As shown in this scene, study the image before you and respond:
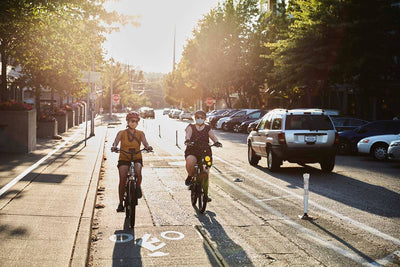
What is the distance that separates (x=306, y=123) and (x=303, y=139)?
20.7 inches

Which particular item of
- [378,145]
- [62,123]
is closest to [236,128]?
[62,123]

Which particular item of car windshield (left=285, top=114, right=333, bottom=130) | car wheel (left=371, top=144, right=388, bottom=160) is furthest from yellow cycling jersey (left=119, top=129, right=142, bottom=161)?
car wheel (left=371, top=144, right=388, bottom=160)

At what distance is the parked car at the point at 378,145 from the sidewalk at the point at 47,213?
9.98m

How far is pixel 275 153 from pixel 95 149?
29.7ft

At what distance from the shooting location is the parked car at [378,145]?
19.5 meters

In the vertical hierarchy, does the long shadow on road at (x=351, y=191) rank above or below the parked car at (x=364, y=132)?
below

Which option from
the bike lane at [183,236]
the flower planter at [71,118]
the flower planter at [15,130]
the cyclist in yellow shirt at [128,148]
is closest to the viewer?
the bike lane at [183,236]

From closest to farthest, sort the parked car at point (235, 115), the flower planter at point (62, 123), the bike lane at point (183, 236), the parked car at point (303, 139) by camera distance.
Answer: the bike lane at point (183, 236) < the parked car at point (303, 139) < the flower planter at point (62, 123) < the parked car at point (235, 115)

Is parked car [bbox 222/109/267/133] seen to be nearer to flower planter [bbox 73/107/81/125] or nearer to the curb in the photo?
flower planter [bbox 73/107/81/125]

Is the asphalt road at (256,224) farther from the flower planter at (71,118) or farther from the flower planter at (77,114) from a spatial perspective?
the flower planter at (77,114)

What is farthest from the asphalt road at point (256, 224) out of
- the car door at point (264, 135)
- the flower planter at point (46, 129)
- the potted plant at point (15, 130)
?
the flower planter at point (46, 129)

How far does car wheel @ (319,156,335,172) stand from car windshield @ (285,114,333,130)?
0.84m

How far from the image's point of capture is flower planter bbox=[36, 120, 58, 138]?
27678mm

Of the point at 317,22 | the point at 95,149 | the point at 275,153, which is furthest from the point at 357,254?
the point at 317,22
